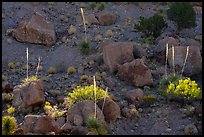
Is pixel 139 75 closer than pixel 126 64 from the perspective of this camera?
Yes

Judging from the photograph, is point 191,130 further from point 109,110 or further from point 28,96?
point 28,96

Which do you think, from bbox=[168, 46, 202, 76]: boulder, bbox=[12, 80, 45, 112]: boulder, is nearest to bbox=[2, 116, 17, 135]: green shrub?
bbox=[12, 80, 45, 112]: boulder

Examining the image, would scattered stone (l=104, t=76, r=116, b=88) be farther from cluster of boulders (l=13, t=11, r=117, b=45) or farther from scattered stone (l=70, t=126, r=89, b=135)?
cluster of boulders (l=13, t=11, r=117, b=45)

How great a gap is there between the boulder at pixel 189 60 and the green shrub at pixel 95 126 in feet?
23.5

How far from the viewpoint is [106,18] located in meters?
25.6

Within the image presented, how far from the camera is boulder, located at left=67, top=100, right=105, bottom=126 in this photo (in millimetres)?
12945

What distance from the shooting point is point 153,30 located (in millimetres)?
22875

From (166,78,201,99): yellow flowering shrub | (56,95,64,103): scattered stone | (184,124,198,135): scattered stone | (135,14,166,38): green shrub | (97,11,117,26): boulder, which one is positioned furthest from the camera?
(97,11,117,26): boulder

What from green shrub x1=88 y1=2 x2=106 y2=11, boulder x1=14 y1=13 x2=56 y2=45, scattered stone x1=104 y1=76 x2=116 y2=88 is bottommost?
scattered stone x1=104 y1=76 x2=116 y2=88

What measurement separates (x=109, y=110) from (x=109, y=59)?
5.57 m

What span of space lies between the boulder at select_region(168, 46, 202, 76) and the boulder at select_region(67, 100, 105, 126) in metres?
6.72

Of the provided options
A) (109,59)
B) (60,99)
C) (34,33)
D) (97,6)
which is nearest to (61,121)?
(60,99)

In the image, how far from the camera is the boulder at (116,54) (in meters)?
19.0

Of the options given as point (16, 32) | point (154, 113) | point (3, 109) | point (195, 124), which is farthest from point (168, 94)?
point (16, 32)
